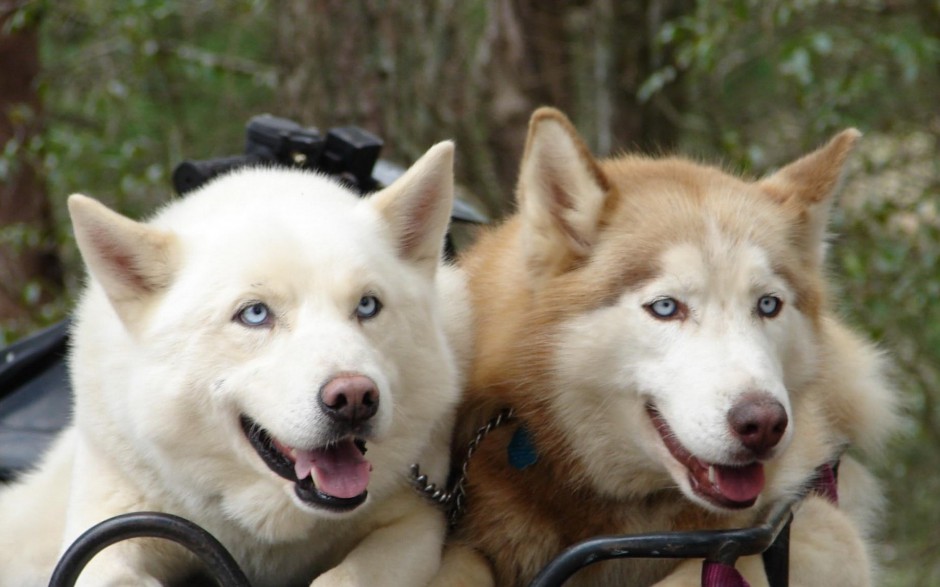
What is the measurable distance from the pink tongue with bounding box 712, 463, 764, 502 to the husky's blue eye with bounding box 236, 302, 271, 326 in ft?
3.66

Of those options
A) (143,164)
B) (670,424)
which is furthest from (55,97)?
(670,424)

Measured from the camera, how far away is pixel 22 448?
147 inches

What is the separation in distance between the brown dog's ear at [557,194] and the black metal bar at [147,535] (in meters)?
1.17

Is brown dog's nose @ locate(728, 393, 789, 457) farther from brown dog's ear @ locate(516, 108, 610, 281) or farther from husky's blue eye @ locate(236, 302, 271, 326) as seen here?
husky's blue eye @ locate(236, 302, 271, 326)

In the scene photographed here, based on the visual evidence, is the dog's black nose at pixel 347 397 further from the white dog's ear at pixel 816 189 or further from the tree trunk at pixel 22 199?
the tree trunk at pixel 22 199

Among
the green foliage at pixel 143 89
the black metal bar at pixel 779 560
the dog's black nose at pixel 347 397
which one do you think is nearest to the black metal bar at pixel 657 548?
the black metal bar at pixel 779 560

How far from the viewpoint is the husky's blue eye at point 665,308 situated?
116 inches

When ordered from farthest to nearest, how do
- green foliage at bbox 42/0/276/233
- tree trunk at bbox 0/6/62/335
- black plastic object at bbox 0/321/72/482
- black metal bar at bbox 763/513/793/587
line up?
A: 1. tree trunk at bbox 0/6/62/335
2. green foliage at bbox 42/0/276/233
3. black plastic object at bbox 0/321/72/482
4. black metal bar at bbox 763/513/793/587

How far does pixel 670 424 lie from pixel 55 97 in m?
5.89

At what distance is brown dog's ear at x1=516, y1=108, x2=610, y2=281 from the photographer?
10.2 feet

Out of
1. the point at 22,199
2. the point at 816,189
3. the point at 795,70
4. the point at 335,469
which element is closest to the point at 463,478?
the point at 335,469

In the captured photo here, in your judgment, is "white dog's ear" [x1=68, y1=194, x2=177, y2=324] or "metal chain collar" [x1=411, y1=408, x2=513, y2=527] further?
"metal chain collar" [x1=411, y1=408, x2=513, y2=527]

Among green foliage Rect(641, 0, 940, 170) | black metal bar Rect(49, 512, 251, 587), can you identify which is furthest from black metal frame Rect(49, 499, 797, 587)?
green foliage Rect(641, 0, 940, 170)

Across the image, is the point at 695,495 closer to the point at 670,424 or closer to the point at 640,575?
the point at 670,424
